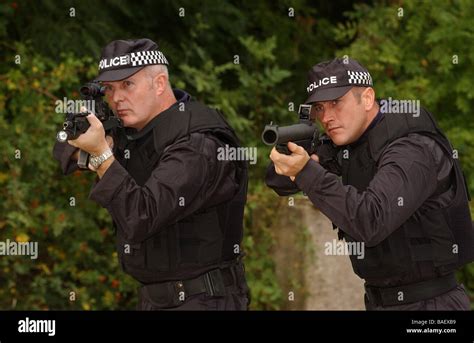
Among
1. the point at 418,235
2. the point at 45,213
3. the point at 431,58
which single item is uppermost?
the point at 431,58

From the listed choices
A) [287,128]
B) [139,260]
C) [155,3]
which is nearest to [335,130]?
[287,128]

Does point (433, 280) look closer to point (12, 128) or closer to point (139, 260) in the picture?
point (139, 260)

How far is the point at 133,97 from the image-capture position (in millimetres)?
5859

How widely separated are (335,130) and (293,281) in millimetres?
4353

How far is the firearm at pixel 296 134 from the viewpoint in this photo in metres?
4.93

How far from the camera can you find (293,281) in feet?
31.9

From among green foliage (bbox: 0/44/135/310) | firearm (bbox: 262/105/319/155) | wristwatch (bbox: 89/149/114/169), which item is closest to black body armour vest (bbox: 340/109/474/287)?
firearm (bbox: 262/105/319/155)

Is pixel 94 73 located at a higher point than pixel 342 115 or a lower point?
higher

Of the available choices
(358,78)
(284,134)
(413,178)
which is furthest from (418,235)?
(284,134)

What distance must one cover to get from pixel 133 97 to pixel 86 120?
55cm

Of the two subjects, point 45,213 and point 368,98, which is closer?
point 368,98

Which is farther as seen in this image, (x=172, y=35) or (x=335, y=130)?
(x=172, y=35)

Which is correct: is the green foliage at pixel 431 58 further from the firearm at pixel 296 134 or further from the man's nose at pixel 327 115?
the firearm at pixel 296 134

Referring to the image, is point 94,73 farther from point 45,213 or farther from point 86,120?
point 86,120
